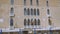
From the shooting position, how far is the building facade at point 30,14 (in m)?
10.8

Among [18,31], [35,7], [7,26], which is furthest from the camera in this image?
[35,7]

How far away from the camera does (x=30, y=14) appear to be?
11.2 metres

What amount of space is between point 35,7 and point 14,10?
1911 millimetres

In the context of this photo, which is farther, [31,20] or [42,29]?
[31,20]

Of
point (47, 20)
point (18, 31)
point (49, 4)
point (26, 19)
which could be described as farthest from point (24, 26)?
point (49, 4)

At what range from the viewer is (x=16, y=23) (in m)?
10.8

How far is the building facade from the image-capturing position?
10797 mm

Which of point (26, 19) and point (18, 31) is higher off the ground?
point (26, 19)

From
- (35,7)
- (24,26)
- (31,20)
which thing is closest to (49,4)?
(35,7)

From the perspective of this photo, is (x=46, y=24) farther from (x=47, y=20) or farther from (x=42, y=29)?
(x=42, y=29)

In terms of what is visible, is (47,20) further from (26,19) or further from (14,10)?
(14,10)

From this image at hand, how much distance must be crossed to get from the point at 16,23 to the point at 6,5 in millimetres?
1815

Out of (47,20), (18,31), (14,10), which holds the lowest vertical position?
(18,31)

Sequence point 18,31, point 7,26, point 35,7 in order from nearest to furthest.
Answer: point 18,31
point 7,26
point 35,7
